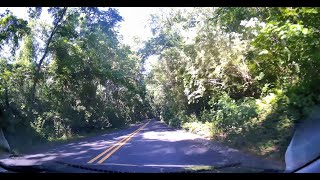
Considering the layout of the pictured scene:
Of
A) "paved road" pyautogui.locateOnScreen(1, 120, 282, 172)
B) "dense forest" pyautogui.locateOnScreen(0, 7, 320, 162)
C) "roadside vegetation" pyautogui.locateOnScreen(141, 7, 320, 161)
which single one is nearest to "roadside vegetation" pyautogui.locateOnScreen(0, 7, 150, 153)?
"dense forest" pyautogui.locateOnScreen(0, 7, 320, 162)

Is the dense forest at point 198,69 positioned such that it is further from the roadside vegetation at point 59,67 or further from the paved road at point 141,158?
the paved road at point 141,158

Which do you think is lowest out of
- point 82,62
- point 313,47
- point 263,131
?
point 263,131

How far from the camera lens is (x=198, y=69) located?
19109 millimetres

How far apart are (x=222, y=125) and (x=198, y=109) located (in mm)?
11635

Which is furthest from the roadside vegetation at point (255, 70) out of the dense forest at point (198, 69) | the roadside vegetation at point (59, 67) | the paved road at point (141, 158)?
the roadside vegetation at point (59, 67)

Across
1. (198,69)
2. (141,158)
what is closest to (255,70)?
(198,69)

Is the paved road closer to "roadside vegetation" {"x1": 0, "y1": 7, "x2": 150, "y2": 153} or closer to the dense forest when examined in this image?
the dense forest

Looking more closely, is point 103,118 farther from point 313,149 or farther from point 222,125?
point 313,149

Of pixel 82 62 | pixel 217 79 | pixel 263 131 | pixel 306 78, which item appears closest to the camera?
pixel 306 78

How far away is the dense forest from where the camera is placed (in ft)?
27.8

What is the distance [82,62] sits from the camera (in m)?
19.7

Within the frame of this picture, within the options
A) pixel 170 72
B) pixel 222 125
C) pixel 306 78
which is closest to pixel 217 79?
pixel 222 125

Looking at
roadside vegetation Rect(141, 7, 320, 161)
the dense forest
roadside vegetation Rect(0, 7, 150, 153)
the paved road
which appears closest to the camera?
the paved road

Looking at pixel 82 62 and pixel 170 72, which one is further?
pixel 170 72
